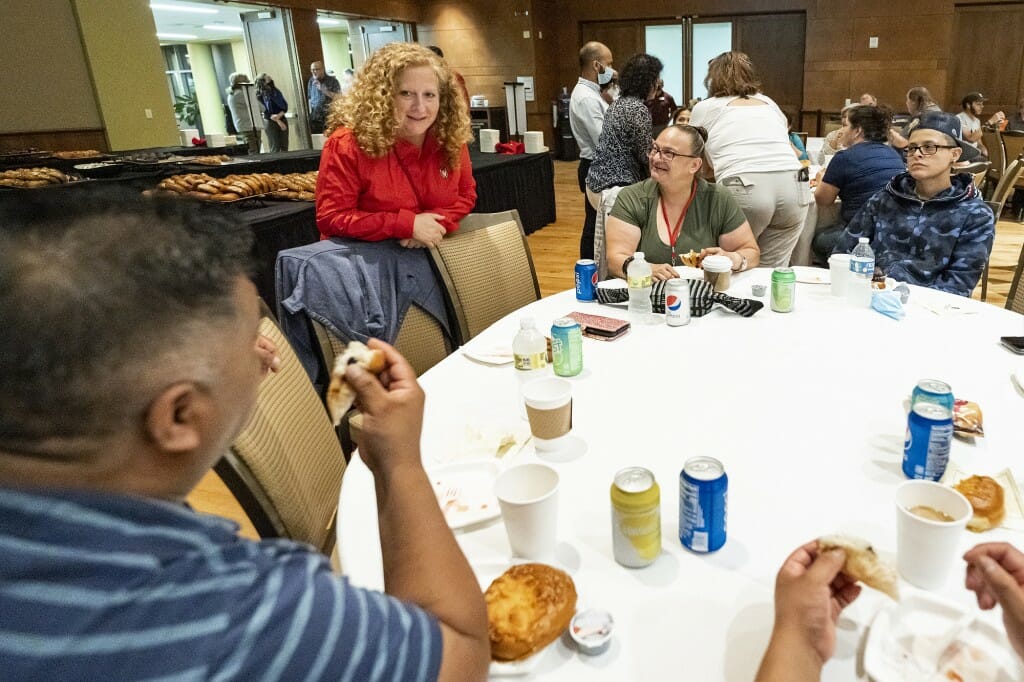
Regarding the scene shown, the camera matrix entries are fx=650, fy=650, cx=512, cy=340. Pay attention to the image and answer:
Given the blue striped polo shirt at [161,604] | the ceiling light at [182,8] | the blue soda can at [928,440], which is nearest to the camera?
the blue striped polo shirt at [161,604]

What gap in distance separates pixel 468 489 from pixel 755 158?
106 inches

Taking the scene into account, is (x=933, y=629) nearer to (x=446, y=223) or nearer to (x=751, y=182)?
(x=446, y=223)

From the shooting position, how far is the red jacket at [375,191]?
2418mm

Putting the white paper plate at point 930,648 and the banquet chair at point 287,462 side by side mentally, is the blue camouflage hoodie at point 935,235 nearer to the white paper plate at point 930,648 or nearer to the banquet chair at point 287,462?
the white paper plate at point 930,648

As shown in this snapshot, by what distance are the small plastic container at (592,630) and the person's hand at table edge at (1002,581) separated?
0.43m

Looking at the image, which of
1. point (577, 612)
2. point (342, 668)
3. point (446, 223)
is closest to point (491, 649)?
point (577, 612)

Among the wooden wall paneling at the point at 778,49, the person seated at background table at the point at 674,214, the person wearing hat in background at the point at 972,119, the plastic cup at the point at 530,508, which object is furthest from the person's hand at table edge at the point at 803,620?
the wooden wall paneling at the point at 778,49

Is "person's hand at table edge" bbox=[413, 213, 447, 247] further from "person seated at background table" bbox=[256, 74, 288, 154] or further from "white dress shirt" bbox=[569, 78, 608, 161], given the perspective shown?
"person seated at background table" bbox=[256, 74, 288, 154]

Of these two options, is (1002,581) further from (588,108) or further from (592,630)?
(588,108)

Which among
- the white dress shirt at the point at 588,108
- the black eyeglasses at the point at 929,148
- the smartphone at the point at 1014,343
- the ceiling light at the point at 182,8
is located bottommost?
the smartphone at the point at 1014,343

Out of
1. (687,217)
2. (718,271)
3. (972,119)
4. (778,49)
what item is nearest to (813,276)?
(718,271)

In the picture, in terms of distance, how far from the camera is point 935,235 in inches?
98.5

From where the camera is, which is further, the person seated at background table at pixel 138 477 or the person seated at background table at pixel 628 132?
the person seated at background table at pixel 628 132

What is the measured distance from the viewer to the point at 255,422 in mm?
1287
